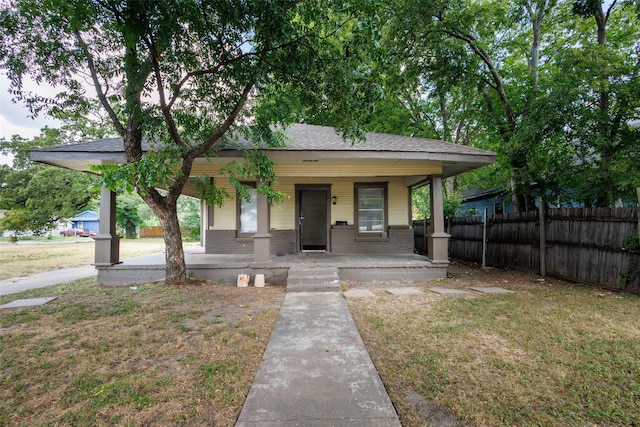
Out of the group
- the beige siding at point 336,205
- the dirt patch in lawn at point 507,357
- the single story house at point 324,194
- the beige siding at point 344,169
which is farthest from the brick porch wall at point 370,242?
the dirt patch in lawn at point 507,357

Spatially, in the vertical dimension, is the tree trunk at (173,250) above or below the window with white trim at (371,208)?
below

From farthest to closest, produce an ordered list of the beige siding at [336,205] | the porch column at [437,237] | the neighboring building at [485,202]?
the neighboring building at [485,202] → the beige siding at [336,205] → the porch column at [437,237]

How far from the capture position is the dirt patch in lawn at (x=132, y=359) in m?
2.06

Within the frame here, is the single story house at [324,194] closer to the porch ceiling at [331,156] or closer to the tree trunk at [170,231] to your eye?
the porch ceiling at [331,156]

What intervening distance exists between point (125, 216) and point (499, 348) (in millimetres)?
30706

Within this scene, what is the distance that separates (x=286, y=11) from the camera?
4.35 meters

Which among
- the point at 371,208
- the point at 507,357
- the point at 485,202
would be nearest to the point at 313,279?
the point at 507,357

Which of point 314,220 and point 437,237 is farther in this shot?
point 314,220

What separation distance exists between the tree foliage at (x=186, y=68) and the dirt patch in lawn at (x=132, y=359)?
192 cm

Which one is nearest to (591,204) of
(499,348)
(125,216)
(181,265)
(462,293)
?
(462,293)

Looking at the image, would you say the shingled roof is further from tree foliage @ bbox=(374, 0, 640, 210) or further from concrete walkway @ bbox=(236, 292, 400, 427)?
concrete walkway @ bbox=(236, 292, 400, 427)

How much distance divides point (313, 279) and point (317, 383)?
3.69m

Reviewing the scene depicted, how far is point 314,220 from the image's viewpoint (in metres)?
10.2

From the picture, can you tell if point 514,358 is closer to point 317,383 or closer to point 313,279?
point 317,383
